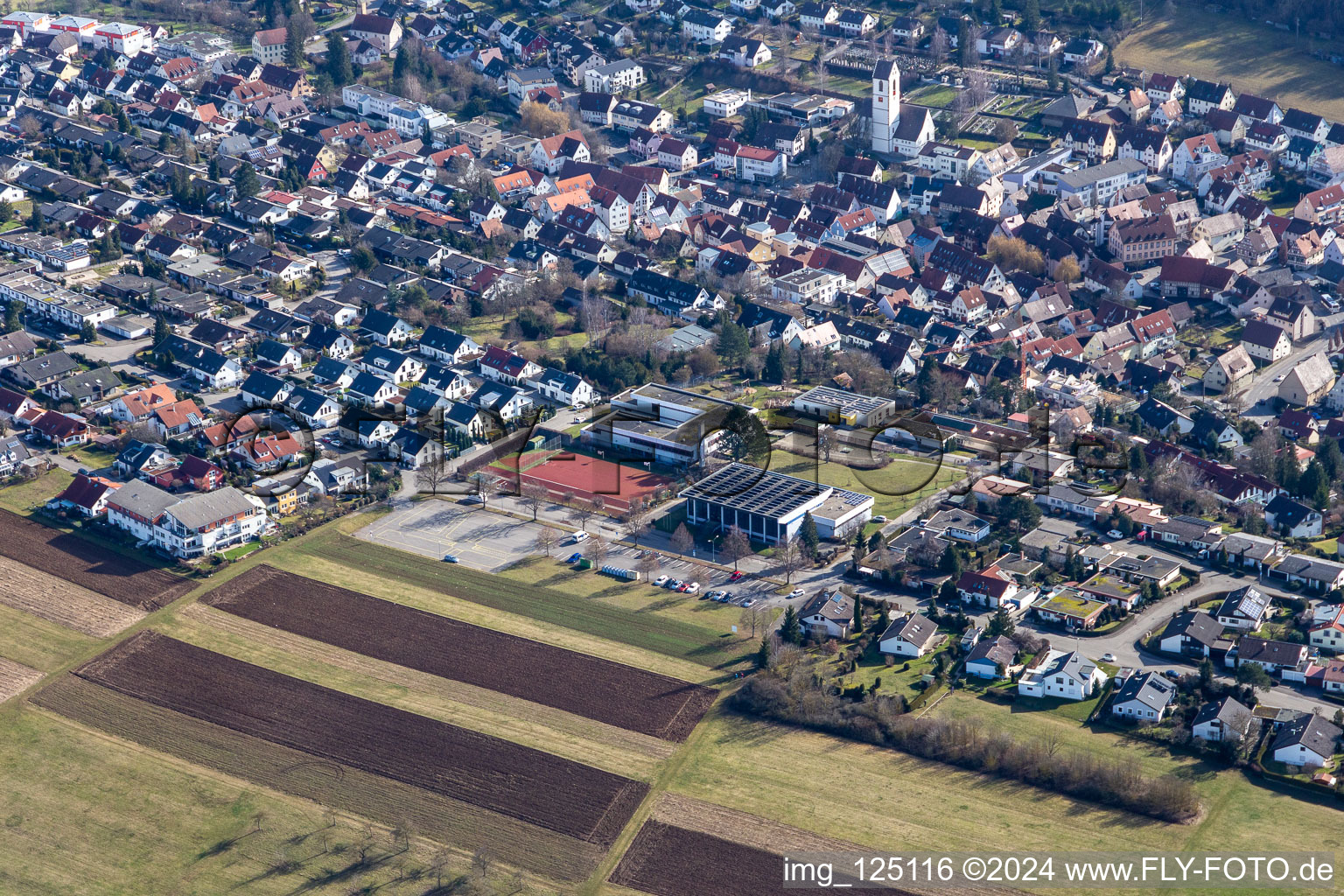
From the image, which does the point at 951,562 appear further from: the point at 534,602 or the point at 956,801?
the point at 534,602

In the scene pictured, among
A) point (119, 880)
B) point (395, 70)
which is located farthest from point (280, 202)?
point (119, 880)

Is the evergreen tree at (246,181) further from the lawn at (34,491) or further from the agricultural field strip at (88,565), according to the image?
the agricultural field strip at (88,565)

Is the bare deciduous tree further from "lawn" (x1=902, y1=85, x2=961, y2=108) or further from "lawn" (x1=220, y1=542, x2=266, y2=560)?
"lawn" (x1=902, y1=85, x2=961, y2=108)

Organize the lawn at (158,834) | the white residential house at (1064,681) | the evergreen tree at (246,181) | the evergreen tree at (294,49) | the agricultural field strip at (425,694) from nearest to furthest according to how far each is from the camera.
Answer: the lawn at (158,834) → the agricultural field strip at (425,694) → the white residential house at (1064,681) → the evergreen tree at (246,181) → the evergreen tree at (294,49)

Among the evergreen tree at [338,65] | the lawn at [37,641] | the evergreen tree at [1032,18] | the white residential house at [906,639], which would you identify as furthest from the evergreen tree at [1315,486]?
the evergreen tree at [338,65]

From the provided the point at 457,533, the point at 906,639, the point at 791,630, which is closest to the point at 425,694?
the point at 457,533

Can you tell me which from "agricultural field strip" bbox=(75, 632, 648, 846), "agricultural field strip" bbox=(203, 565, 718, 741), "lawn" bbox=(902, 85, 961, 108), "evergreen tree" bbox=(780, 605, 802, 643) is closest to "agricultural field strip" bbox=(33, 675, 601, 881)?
"agricultural field strip" bbox=(75, 632, 648, 846)
